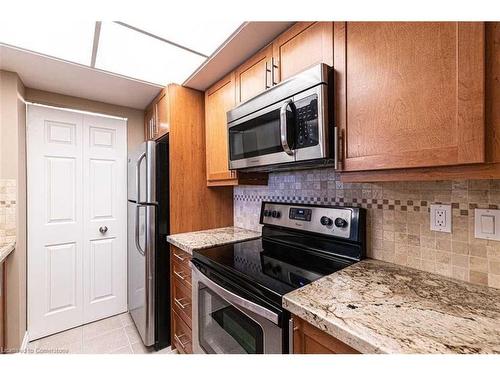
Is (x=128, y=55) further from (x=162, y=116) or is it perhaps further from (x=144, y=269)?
(x=144, y=269)

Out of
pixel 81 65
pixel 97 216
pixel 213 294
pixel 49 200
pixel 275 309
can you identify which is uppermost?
pixel 81 65

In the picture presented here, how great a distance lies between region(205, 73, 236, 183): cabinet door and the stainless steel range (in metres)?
0.54

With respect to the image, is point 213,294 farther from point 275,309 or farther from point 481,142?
point 481,142

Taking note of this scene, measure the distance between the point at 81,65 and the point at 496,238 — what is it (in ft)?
7.79

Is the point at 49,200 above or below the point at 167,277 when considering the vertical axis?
above

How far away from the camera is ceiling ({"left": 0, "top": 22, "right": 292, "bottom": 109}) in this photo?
1238mm

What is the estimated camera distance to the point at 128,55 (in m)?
1.48

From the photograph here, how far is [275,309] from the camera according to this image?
82 cm

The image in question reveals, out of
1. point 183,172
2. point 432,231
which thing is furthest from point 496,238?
point 183,172

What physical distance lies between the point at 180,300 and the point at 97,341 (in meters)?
0.97

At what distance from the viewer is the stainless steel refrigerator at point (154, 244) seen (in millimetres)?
1789

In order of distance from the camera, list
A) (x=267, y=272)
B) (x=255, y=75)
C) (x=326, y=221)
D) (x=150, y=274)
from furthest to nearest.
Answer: (x=150, y=274) < (x=255, y=75) < (x=326, y=221) < (x=267, y=272)

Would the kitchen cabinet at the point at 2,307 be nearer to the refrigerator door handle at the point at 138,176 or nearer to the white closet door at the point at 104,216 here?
the white closet door at the point at 104,216

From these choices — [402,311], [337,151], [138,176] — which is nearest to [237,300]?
[402,311]
